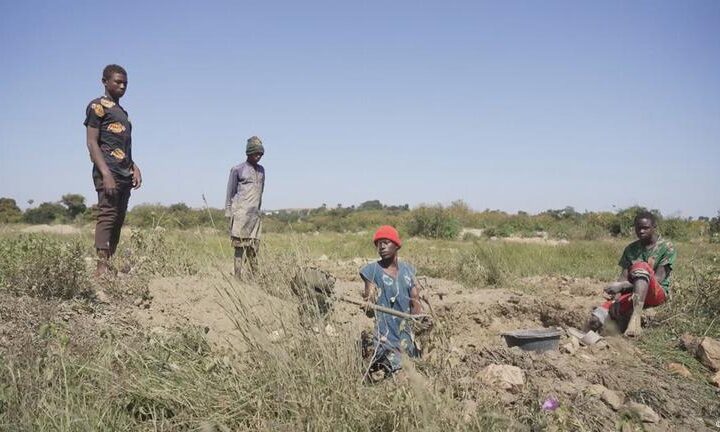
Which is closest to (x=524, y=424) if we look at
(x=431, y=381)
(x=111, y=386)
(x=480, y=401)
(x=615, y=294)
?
(x=480, y=401)

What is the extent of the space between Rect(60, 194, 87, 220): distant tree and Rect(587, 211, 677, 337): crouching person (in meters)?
31.4

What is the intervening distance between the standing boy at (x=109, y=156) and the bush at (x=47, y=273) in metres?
0.26

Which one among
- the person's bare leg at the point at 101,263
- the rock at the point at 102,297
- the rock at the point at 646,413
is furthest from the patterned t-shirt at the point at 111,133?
the rock at the point at 646,413

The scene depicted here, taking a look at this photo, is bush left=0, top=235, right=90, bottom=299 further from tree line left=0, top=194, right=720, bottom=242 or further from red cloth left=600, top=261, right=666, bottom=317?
tree line left=0, top=194, right=720, bottom=242

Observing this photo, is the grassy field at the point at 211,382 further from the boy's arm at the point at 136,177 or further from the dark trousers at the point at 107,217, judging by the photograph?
the boy's arm at the point at 136,177

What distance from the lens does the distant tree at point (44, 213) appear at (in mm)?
29844

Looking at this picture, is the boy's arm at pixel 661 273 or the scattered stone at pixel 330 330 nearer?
the scattered stone at pixel 330 330

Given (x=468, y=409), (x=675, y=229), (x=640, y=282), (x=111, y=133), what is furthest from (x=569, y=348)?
(x=675, y=229)

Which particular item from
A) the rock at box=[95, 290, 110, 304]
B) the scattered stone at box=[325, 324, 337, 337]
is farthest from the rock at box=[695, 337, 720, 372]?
the rock at box=[95, 290, 110, 304]

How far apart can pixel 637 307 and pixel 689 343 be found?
1.71ft

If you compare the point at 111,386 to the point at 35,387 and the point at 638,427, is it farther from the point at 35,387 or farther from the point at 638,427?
the point at 638,427

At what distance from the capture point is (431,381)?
7.79 feet

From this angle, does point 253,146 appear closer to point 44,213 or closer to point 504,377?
point 504,377

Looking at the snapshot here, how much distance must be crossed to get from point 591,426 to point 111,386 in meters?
2.29
